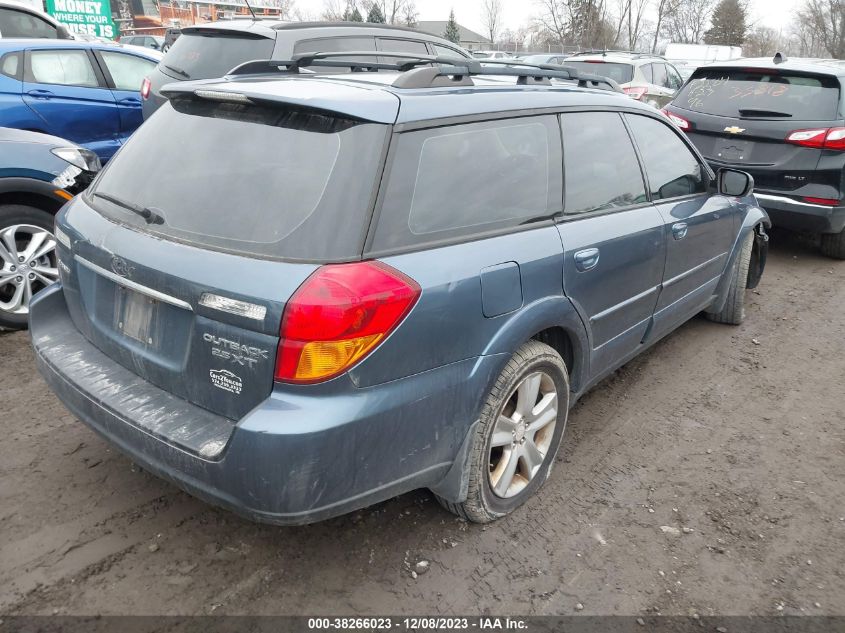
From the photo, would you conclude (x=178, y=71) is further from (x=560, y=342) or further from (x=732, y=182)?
(x=560, y=342)

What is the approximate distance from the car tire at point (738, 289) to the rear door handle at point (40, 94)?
610 cm

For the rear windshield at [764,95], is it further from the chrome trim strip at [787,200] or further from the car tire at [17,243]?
the car tire at [17,243]

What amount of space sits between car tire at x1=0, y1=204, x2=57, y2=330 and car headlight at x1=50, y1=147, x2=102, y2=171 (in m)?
0.38

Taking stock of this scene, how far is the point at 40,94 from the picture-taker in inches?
255

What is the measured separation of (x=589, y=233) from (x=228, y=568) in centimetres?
201

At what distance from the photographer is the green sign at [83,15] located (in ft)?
85.5

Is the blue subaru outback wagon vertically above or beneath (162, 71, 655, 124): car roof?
beneath

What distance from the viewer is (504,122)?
9.24ft

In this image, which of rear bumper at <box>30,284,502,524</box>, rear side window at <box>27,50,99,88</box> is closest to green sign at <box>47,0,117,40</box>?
rear side window at <box>27,50,99,88</box>

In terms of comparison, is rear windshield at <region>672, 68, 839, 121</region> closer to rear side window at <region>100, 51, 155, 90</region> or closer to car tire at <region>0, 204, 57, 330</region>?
rear side window at <region>100, 51, 155, 90</region>

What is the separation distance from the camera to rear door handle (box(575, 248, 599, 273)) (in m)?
2.98

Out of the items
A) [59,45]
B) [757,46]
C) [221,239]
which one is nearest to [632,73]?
[59,45]

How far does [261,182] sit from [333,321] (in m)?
0.60

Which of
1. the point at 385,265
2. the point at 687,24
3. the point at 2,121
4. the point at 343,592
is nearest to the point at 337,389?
the point at 385,265
